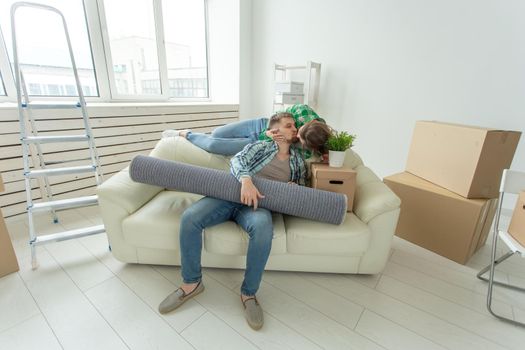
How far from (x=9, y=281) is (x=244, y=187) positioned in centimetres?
143

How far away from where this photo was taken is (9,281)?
1459mm

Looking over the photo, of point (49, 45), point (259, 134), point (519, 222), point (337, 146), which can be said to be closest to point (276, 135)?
point (259, 134)

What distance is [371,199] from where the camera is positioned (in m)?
1.49

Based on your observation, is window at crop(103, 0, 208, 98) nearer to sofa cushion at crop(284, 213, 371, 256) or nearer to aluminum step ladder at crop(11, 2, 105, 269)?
aluminum step ladder at crop(11, 2, 105, 269)

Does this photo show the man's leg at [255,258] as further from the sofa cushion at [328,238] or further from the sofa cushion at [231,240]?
the sofa cushion at [328,238]

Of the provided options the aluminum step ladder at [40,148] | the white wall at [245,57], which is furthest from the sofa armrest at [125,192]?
the white wall at [245,57]

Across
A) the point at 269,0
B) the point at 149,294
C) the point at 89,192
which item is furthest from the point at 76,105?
the point at 269,0

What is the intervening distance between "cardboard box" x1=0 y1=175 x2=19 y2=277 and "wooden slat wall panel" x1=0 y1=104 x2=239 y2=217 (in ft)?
2.52

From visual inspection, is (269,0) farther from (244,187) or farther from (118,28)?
(244,187)

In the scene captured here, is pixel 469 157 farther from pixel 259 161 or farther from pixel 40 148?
pixel 40 148

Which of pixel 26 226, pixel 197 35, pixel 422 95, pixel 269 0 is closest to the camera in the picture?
pixel 26 226

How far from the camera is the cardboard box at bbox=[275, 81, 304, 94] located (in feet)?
9.54

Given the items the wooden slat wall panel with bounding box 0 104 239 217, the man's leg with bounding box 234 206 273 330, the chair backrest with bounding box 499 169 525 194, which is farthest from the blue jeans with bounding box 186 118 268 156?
the chair backrest with bounding box 499 169 525 194

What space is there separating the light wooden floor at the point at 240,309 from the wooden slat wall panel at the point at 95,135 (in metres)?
0.66
